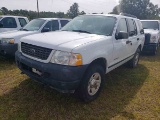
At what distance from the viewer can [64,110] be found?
11.2ft

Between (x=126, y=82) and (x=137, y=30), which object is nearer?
(x=126, y=82)

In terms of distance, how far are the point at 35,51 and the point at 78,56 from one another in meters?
0.91

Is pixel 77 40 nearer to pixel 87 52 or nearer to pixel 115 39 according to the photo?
pixel 87 52

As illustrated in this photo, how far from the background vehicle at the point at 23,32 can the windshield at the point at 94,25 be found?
7.18ft

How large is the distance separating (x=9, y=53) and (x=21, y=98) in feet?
8.50

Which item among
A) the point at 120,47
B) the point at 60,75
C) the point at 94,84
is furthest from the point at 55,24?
the point at 60,75

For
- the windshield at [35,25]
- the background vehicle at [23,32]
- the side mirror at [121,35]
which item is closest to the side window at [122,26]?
the side mirror at [121,35]

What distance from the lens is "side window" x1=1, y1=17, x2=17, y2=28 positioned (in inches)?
347

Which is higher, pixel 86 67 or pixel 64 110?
pixel 86 67

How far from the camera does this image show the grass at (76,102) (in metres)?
3.27

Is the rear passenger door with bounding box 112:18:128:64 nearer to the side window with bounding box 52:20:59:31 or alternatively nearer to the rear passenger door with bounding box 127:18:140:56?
the rear passenger door with bounding box 127:18:140:56

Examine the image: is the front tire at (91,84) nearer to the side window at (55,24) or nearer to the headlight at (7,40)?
the headlight at (7,40)

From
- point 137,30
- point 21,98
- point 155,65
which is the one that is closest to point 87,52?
point 21,98

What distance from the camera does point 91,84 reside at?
3.63 meters
